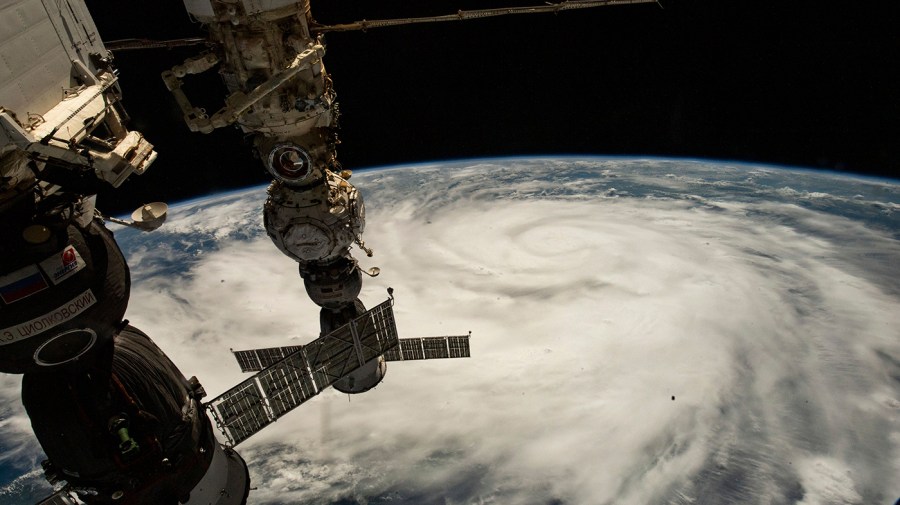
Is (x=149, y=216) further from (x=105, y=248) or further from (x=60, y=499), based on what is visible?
(x=60, y=499)

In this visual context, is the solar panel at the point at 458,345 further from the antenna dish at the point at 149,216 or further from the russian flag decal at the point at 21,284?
the russian flag decal at the point at 21,284

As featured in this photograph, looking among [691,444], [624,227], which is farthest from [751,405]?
[624,227]

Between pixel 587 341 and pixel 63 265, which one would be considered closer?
pixel 63 265

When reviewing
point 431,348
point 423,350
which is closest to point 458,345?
point 431,348

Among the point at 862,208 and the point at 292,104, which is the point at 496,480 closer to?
the point at 292,104

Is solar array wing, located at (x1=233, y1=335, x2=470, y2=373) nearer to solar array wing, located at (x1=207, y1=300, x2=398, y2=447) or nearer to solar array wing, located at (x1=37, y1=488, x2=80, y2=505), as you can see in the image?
solar array wing, located at (x1=207, y1=300, x2=398, y2=447)

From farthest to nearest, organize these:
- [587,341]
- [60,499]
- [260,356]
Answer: [587,341]
[260,356]
[60,499]
